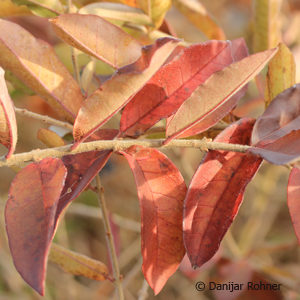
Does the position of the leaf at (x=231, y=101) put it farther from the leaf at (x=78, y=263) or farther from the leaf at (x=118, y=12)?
the leaf at (x=78, y=263)

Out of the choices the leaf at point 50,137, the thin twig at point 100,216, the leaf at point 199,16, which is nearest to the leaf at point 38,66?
the leaf at point 50,137

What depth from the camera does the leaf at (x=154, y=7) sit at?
63 centimetres

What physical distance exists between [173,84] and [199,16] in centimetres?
34

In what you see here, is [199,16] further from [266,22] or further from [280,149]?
[280,149]

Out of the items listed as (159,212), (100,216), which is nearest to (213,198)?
(159,212)

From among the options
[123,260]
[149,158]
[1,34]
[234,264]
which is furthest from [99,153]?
[123,260]

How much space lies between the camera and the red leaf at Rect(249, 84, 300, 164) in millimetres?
447

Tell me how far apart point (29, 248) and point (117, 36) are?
232 mm

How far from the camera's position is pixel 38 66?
49cm

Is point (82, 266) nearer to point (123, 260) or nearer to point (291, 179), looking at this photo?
point (291, 179)

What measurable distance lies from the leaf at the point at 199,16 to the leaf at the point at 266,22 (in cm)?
7

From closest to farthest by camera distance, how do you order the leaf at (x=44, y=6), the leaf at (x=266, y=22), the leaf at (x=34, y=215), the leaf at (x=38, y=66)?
1. the leaf at (x=34, y=215)
2. the leaf at (x=38, y=66)
3. the leaf at (x=44, y=6)
4. the leaf at (x=266, y=22)

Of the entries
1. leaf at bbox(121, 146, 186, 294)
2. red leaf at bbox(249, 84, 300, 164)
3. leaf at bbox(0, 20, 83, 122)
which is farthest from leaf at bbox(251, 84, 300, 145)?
leaf at bbox(0, 20, 83, 122)

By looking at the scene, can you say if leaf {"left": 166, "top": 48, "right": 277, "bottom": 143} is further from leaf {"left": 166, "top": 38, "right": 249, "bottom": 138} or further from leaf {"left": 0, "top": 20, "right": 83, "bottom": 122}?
leaf {"left": 0, "top": 20, "right": 83, "bottom": 122}
